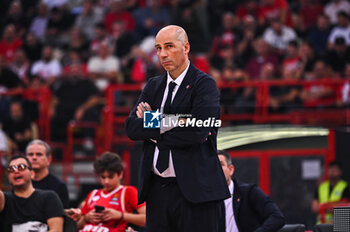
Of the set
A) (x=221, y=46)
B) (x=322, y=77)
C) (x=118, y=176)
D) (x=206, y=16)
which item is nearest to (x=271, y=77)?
(x=322, y=77)

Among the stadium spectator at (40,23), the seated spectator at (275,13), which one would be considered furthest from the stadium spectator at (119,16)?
the seated spectator at (275,13)

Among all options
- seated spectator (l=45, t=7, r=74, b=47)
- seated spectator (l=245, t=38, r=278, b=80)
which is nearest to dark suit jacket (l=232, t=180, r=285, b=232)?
seated spectator (l=245, t=38, r=278, b=80)

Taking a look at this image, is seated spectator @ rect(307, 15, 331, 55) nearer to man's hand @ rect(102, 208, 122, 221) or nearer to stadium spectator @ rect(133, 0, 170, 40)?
stadium spectator @ rect(133, 0, 170, 40)

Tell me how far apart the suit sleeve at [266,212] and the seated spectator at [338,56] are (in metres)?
6.56

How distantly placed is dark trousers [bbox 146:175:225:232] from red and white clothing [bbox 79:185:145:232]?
213cm

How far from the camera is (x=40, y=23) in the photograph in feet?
61.1

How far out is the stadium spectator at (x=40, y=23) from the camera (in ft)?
60.7

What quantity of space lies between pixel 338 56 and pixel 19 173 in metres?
7.91

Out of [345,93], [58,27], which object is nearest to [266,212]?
[345,93]

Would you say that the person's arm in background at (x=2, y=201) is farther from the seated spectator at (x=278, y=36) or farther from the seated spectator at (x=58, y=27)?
the seated spectator at (x=58, y=27)

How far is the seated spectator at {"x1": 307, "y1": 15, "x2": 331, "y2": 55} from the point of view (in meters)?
14.1

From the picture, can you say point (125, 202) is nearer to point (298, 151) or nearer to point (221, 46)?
point (298, 151)

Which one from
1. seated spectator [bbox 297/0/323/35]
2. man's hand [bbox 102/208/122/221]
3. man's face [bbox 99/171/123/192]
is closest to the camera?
man's hand [bbox 102/208/122/221]

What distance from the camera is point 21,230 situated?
6609mm
